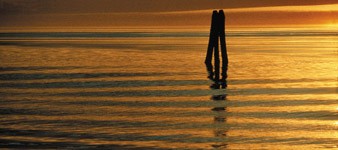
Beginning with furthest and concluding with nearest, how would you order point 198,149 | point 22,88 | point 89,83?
point 89,83 → point 22,88 → point 198,149

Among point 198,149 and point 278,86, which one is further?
point 278,86

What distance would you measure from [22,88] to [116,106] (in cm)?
661

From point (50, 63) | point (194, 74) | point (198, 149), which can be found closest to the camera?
point (198, 149)

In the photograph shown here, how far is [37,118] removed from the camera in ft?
70.5

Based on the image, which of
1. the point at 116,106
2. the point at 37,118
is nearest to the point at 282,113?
the point at 116,106

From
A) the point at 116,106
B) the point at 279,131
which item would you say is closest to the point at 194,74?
the point at 116,106

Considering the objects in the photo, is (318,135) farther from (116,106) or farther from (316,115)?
(116,106)

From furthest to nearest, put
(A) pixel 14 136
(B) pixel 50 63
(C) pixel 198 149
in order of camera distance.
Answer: (B) pixel 50 63, (A) pixel 14 136, (C) pixel 198 149

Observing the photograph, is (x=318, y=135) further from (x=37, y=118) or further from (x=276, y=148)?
(x=37, y=118)

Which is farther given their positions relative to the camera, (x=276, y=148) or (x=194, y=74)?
(x=194, y=74)

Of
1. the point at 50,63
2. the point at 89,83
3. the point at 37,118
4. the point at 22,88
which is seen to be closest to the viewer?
the point at 37,118

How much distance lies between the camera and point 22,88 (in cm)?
2972

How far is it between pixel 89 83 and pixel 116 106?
7833 millimetres

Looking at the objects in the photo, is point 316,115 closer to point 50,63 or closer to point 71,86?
point 71,86
